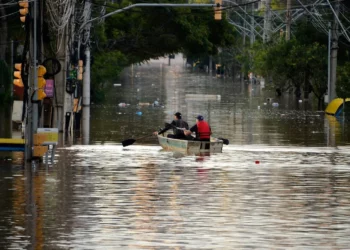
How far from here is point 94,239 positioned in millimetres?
17484

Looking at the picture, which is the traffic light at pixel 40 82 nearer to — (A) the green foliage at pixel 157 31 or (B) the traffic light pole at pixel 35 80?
(B) the traffic light pole at pixel 35 80

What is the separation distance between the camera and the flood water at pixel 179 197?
58.1 ft

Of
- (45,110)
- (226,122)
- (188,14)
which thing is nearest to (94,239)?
(45,110)

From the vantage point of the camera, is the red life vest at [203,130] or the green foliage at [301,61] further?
the green foliage at [301,61]

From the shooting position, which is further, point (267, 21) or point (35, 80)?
point (267, 21)

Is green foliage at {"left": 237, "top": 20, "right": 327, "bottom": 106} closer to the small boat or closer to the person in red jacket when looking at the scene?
the person in red jacket

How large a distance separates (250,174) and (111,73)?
5181cm

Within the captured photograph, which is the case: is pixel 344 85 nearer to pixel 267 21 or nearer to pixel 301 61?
pixel 301 61

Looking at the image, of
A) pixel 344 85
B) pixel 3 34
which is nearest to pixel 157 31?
pixel 3 34

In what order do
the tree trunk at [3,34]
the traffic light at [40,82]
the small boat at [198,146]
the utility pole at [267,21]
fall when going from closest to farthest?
the traffic light at [40,82], the small boat at [198,146], the tree trunk at [3,34], the utility pole at [267,21]

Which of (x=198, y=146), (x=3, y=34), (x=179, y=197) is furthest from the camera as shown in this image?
(x=3, y=34)

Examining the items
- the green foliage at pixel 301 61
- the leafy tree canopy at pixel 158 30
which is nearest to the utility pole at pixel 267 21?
the green foliage at pixel 301 61

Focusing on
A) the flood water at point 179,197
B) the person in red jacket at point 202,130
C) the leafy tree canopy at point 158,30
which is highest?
the leafy tree canopy at point 158,30

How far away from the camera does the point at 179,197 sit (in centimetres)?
2355
